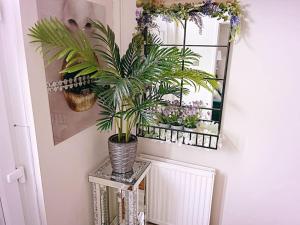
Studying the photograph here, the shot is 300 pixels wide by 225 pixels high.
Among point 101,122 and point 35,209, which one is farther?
point 101,122

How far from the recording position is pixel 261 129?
1480 mm

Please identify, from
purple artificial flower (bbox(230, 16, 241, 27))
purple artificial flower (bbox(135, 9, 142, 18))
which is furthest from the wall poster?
purple artificial flower (bbox(230, 16, 241, 27))

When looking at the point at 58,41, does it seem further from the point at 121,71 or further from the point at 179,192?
the point at 179,192

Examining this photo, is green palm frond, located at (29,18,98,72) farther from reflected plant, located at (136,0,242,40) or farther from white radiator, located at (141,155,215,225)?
white radiator, located at (141,155,215,225)

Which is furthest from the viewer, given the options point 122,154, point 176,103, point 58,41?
point 176,103

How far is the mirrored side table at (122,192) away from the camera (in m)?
1.43

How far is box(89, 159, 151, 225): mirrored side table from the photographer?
1.43 m

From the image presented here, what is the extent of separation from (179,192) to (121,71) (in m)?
1.08

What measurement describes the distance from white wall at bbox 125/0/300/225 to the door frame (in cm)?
93

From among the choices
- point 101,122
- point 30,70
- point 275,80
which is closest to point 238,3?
point 275,80

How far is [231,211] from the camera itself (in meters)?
1.70

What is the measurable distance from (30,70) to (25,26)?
19 centimetres

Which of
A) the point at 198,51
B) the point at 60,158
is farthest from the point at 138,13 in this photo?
the point at 60,158

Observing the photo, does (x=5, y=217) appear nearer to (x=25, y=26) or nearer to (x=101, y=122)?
(x=101, y=122)
